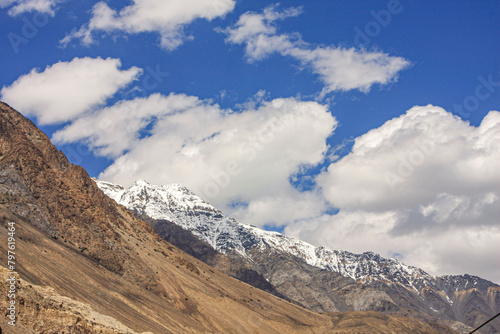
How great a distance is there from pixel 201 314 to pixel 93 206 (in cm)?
4509

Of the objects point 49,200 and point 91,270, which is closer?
point 91,270

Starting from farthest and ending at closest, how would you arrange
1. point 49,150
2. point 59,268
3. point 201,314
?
1. point 49,150
2. point 201,314
3. point 59,268

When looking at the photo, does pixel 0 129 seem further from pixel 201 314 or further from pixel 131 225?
pixel 201 314

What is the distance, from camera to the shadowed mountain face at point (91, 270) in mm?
47844

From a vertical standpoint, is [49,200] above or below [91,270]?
above

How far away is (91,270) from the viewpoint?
3499 inches

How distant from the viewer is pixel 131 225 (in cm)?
15638

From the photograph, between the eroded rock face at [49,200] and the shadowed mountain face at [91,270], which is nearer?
the shadowed mountain face at [91,270]

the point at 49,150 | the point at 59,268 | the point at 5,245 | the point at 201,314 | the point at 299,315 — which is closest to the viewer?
the point at 5,245

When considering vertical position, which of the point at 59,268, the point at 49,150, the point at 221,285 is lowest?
the point at 59,268

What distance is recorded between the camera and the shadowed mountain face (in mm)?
47844

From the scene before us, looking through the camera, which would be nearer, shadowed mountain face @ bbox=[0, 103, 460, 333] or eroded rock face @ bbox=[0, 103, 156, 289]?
shadowed mountain face @ bbox=[0, 103, 460, 333]

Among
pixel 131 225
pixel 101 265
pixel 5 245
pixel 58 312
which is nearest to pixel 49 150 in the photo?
pixel 131 225

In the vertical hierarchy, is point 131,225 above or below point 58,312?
above
